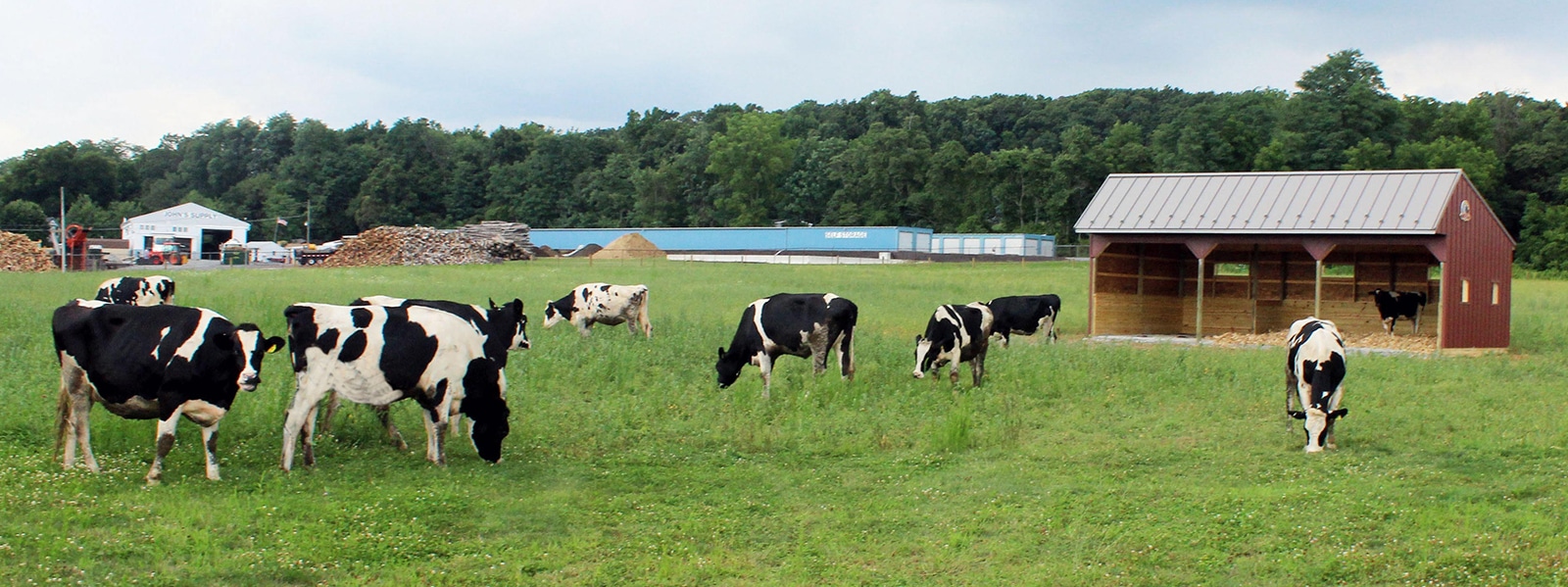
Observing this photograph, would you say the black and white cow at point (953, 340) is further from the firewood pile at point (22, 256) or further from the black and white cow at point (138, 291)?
the firewood pile at point (22, 256)

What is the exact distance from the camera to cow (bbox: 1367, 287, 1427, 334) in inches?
1130

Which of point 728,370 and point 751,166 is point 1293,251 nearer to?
point 728,370

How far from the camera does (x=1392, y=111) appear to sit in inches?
3184

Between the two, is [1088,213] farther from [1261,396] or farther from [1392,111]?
[1392,111]

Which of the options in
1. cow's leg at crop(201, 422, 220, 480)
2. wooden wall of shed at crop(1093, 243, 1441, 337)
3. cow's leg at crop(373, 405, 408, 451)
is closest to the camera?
cow's leg at crop(201, 422, 220, 480)

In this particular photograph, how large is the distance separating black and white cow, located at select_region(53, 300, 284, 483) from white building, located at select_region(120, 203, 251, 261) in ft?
238

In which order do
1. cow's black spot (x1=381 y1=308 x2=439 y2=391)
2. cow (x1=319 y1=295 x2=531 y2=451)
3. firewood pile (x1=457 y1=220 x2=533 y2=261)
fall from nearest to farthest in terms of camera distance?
cow's black spot (x1=381 y1=308 x2=439 y2=391) → cow (x1=319 y1=295 x2=531 y2=451) → firewood pile (x1=457 y1=220 x2=533 y2=261)

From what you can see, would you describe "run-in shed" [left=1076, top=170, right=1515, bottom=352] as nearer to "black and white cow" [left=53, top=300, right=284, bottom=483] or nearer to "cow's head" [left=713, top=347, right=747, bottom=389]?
"cow's head" [left=713, top=347, right=747, bottom=389]

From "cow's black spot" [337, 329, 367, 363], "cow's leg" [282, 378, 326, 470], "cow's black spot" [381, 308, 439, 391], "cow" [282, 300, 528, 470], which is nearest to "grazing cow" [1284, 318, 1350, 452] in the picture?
"cow" [282, 300, 528, 470]

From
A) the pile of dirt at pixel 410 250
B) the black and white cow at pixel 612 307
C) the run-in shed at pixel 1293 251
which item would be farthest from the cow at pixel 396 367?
the pile of dirt at pixel 410 250

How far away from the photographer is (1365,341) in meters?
27.4

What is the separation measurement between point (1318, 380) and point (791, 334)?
667 centimetres

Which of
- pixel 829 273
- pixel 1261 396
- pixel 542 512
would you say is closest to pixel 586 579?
pixel 542 512

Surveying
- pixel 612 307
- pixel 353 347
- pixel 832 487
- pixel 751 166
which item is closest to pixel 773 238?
pixel 751 166
